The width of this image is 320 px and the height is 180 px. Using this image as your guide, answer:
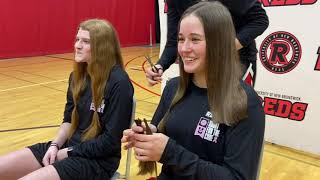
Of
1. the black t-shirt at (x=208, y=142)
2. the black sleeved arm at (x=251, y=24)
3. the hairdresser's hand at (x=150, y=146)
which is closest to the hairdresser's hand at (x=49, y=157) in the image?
the black t-shirt at (x=208, y=142)

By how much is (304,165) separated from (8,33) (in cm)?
661

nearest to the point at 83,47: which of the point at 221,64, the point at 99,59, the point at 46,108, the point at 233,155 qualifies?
the point at 99,59

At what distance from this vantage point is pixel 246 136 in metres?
1.10

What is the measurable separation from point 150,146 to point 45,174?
0.77 m

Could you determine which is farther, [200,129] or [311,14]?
[311,14]

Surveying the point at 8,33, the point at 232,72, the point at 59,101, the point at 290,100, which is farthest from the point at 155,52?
the point at 232,72

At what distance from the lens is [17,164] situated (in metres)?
1.79

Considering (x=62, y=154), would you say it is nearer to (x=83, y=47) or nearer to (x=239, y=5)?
(x=83, y=47)

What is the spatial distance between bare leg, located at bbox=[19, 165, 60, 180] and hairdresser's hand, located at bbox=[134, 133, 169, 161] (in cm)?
71

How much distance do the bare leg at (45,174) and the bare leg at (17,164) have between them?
235 mm

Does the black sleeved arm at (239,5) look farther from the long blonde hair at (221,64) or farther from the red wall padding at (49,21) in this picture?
the red wall padding at (49,21)

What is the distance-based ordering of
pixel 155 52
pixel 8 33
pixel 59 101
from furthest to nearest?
1. pixel 155 52
2. pixel 8 33
3. pixel 59 101

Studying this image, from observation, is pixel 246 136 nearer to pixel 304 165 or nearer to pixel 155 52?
pixel 304 165

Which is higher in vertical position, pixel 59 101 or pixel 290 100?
pixel 290 100
